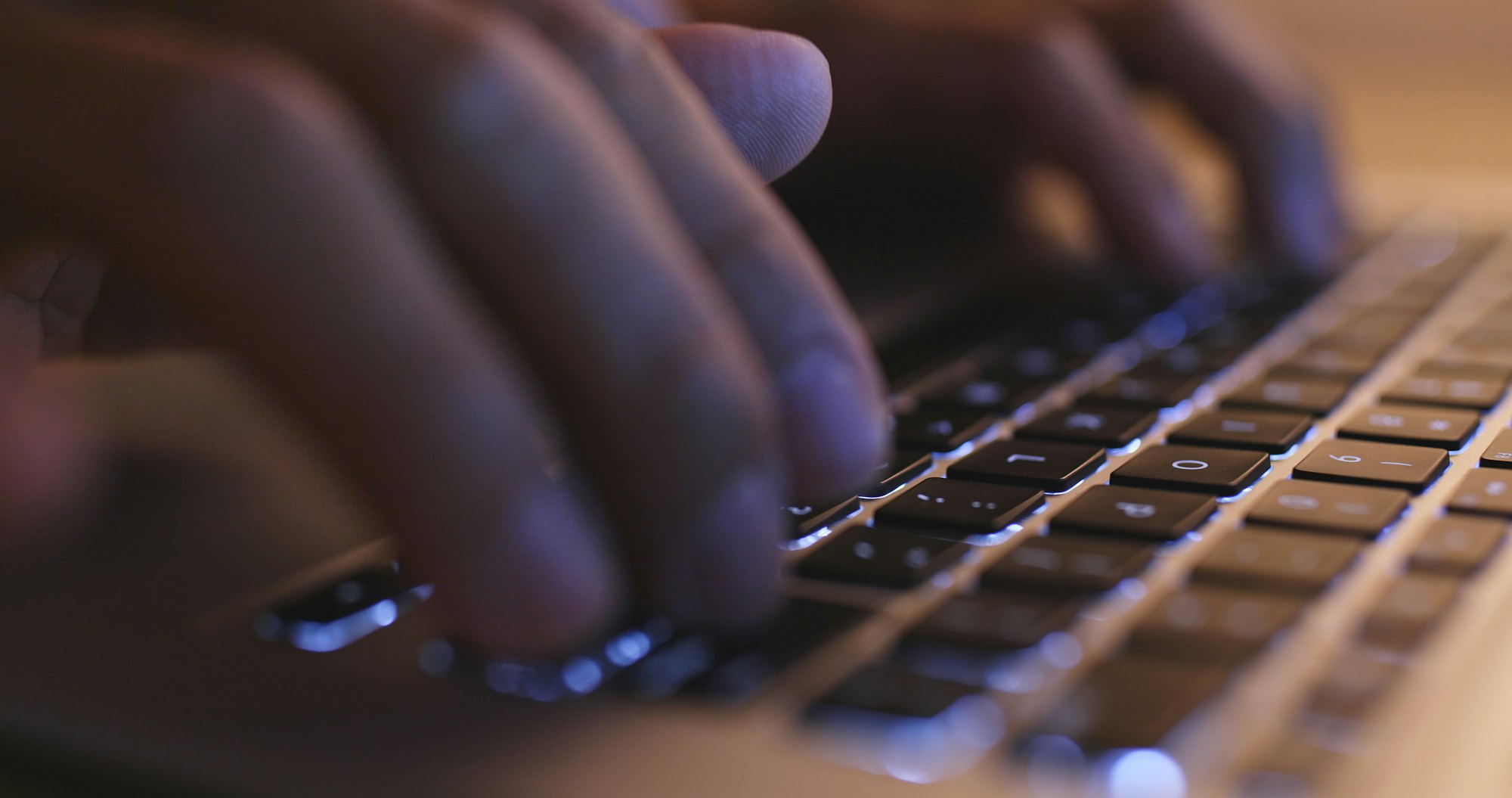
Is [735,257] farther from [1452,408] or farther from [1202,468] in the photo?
[1452,408]

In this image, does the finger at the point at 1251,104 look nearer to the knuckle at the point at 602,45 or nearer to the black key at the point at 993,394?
the black key at the point at 993,394

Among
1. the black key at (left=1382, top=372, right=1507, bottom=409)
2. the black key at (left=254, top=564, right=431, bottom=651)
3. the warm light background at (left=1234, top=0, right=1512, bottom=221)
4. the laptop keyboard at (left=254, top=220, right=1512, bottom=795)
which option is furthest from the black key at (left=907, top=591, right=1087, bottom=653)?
the warm light background at (left=1234, top=0, right=1512, bottom=221)

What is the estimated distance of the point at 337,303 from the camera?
10.3 inches

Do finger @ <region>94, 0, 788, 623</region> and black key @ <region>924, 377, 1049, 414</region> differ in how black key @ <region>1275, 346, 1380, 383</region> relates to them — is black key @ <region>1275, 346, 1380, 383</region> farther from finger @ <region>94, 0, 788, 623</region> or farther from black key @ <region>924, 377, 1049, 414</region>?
finger @ <region>94, 0, 788, 623</region>

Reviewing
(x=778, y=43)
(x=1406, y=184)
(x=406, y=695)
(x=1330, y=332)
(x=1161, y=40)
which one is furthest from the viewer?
(x=1406, y=184)

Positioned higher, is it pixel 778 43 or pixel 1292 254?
pixel 778 43

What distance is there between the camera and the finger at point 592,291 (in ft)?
0.93

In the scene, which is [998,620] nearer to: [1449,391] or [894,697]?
[894,697]

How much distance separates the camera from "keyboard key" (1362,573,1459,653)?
25cm

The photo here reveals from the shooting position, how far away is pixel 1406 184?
1000 millimetres

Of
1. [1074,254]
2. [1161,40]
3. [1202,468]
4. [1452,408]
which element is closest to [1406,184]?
[1161,40]

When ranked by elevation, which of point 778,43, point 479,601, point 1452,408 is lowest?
point 1452,408

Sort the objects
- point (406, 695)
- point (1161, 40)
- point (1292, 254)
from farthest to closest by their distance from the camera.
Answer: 1. point (1161, 40)
2. point (1292, 254)
3. point (406, 695)

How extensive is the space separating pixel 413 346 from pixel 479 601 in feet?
0.18
